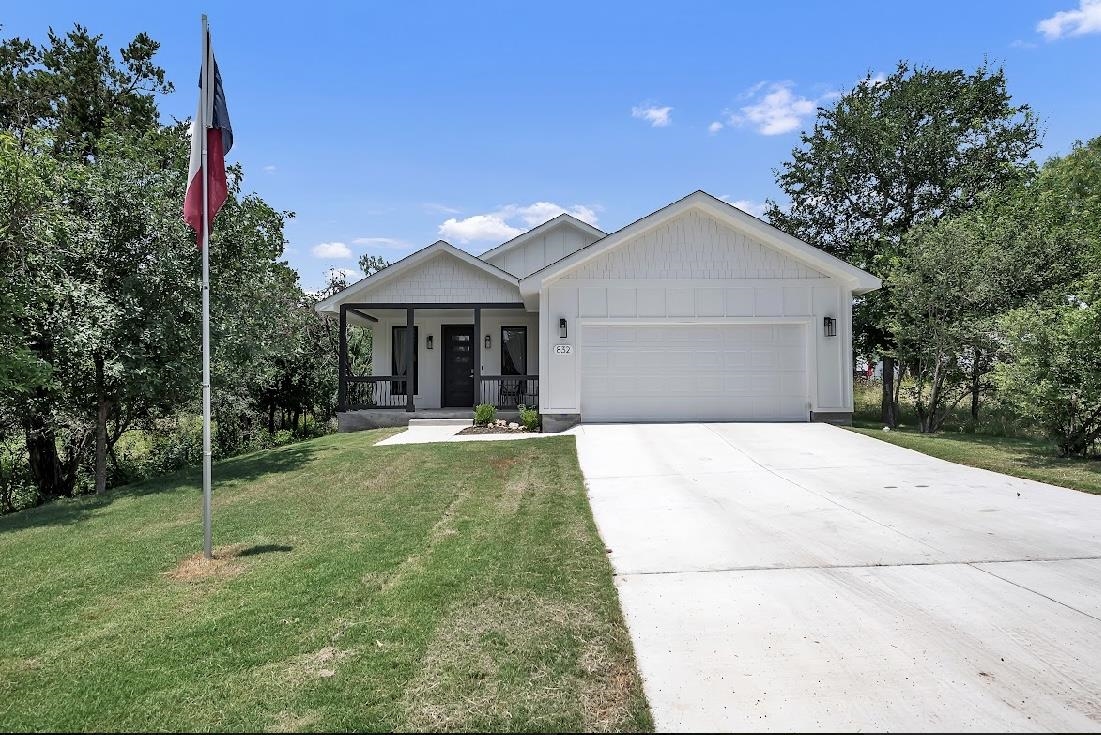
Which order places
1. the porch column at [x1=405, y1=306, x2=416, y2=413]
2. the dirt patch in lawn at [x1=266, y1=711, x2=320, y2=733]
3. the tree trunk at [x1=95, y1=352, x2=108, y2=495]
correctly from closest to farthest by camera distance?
the dirt patch in lawn at [x1=266, y1=711, x2=320, y2=733] → the tree trunk at [x1=95, y1=352, x2=108, y2=495] → the porch column at [x1=405, y1=306, x2=416, y2=413]

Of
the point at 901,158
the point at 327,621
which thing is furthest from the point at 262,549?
the point at 901,158

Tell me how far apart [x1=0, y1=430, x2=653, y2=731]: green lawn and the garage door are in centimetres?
574

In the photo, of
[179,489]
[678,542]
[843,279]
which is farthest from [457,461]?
[843,279]

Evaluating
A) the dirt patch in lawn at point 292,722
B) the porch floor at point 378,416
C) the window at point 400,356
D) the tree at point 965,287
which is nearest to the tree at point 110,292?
the porch floor at point 378,416

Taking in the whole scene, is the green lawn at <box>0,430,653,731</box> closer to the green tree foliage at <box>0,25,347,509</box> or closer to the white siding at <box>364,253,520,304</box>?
the green tree foliage at <box>0,25,347,509</box>

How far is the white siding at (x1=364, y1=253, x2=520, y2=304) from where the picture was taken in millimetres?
16531

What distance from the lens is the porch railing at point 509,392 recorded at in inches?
677

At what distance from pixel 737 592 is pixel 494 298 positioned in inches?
511

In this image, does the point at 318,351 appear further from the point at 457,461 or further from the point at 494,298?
the point at 457,461

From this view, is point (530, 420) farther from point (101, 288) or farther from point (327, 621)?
point (327, 621)

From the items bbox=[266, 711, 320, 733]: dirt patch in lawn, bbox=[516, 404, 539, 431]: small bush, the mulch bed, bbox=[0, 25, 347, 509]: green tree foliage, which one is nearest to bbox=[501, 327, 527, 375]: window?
the mulch bed

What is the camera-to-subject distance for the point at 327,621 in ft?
13.2

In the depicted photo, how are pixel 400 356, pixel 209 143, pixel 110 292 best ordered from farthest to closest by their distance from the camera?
pixel 400 356 < pixel 110 292 < pixel 209 143

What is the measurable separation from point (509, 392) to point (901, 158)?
1482 cm
